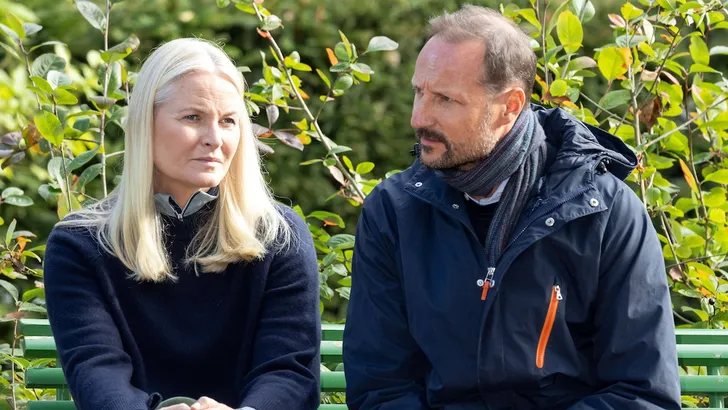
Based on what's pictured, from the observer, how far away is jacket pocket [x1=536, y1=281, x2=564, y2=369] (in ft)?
10.0

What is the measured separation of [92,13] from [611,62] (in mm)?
1629

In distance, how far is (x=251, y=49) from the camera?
535cm

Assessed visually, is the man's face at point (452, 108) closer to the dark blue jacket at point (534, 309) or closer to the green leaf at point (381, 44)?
the dark blue jacket at point (534, 309)

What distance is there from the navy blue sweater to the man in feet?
0.60

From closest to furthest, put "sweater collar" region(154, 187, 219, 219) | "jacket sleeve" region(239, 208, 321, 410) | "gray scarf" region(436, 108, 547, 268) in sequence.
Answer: "gray scarf" region(436, 108, 547, 268), "jacket sleeve" region(239, 208, 321, 410), "sweater collar" region(154, 187, 219, 219)

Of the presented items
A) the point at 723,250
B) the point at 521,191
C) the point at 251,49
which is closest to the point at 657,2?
the point at 723,250

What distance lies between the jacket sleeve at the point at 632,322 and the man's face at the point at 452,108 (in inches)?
15.3

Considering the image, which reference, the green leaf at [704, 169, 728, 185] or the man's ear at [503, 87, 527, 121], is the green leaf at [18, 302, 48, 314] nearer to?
the man's ear at [503, 87, 527, 121]

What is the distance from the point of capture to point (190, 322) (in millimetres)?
3332

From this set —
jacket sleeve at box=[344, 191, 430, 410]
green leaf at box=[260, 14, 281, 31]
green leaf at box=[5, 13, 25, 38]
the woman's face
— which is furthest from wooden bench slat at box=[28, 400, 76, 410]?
green leaf at box=[260, 14, 281, 31]

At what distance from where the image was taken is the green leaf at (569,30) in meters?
3.82

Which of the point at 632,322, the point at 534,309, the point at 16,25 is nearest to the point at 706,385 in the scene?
the point at 632,322

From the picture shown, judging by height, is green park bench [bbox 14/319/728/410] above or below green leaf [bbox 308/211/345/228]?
below

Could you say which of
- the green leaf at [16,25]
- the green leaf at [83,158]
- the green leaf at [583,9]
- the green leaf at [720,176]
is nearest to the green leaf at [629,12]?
the green leaf at [583,9]
